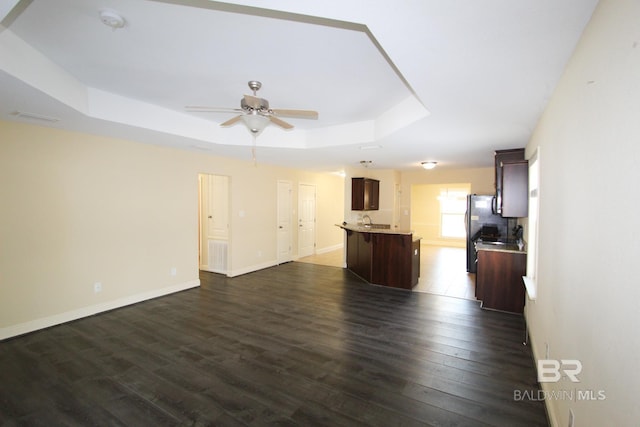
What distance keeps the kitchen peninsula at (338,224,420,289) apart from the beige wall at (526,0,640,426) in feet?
10.4

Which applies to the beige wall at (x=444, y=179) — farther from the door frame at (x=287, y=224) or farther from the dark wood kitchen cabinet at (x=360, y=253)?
the door frame at (x=287, y=224)

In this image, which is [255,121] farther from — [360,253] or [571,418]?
[360,253]

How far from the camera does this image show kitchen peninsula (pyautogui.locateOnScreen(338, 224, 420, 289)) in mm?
5133

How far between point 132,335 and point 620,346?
4.13 meters

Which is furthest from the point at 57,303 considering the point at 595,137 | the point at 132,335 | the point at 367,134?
the point at 595,137

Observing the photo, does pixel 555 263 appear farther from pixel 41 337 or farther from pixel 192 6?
pixel 41 337

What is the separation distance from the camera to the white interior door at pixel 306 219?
7980 mm

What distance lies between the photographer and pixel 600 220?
3.83ft

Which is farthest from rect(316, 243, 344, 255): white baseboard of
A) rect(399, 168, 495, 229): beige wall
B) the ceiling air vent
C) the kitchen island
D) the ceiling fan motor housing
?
the ceiling air vent

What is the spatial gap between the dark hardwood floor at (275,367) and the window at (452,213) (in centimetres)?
677

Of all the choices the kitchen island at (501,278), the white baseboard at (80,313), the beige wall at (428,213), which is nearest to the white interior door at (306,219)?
the white baseboard at (80,313)

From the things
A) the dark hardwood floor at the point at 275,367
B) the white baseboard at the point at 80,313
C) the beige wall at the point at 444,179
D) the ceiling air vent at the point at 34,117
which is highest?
the ceiling air vent at the point at 34,117

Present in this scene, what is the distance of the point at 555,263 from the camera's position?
1.93m

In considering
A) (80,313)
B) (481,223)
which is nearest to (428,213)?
(481,223)
